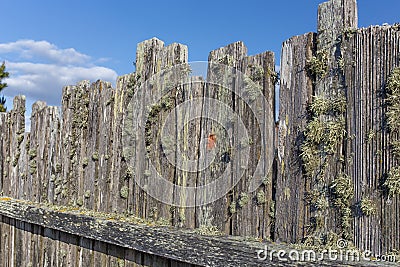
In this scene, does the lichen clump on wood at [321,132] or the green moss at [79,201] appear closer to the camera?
the lichen clump on wood at [321,132]

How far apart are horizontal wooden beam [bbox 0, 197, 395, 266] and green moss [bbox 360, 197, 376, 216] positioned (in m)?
0.26

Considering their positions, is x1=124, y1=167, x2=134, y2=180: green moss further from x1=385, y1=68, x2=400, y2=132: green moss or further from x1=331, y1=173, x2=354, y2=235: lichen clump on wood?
x1=385, y1=68, x2=400, y2=132: green moss

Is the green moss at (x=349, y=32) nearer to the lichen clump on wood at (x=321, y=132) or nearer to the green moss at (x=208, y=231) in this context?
the lichen clump on wood at (x=321, y=132)

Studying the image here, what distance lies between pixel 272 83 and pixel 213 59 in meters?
0.51

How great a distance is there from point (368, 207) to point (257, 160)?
2.40ft

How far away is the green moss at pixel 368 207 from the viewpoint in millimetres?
2436

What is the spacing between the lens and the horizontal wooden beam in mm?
2764

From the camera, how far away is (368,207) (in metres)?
2.44

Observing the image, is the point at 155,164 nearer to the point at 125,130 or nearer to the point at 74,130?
the point at 125,130

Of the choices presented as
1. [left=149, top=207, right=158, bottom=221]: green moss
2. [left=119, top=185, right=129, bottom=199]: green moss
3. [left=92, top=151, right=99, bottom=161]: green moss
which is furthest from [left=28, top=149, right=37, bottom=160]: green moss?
[left=149, top=207, right=158, bottom=221]: green moss

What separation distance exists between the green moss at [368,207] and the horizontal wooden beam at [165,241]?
262 mm

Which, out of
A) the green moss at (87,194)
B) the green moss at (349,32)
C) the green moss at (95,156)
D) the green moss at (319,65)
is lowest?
the green moss at (87,194)

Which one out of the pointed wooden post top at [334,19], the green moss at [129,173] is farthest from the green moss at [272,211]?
the green moss at [129,173]

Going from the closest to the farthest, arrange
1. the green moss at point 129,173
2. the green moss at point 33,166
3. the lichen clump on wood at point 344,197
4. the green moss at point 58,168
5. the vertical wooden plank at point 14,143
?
1. the lichen clump on wood at point 344,197
2. the green moss at point 129,173
3. the green moss at point 58,168
4. the green moss at point 33,166
5. the vertical wooden plank at point 14,143
